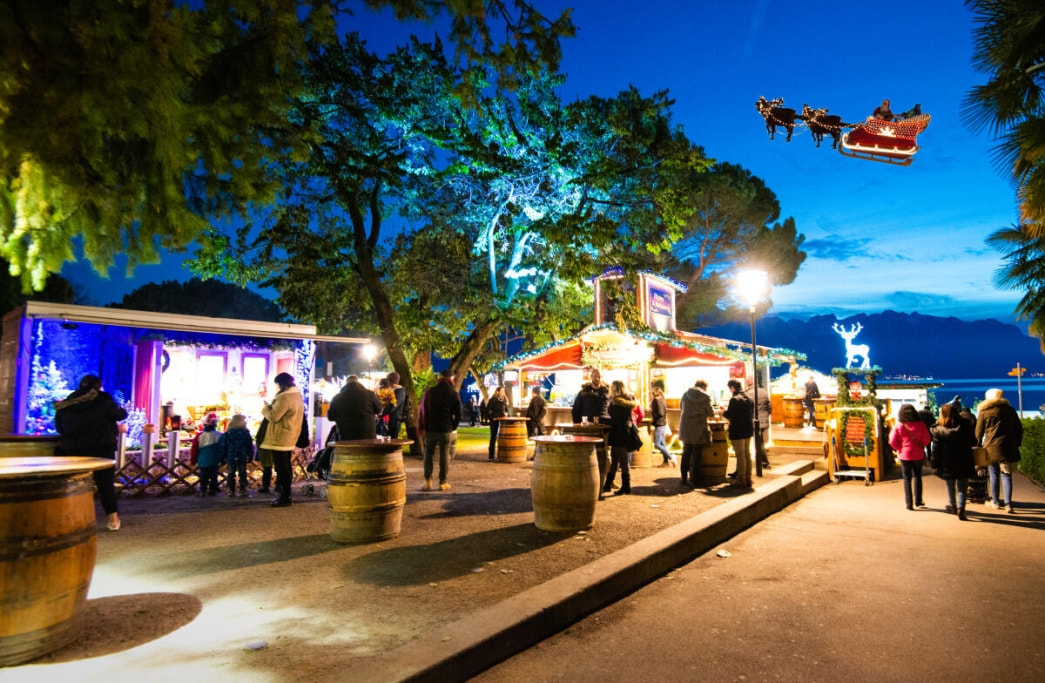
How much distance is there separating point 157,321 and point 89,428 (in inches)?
143

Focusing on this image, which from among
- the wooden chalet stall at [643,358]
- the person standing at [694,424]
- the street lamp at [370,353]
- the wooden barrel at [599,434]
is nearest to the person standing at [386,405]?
the street lamp at [370,353]

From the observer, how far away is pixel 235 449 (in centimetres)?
840

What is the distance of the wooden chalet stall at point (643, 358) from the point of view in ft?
56.7

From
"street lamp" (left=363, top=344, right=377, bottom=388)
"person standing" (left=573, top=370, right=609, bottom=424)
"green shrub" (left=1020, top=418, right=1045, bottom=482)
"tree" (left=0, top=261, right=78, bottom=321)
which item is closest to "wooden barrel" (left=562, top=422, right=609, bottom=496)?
"person standing" (left=573, top=370, right=609, bottom=424)

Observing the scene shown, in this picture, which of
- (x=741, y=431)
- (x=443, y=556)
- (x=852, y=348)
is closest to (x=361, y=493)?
(x=443, y=556)

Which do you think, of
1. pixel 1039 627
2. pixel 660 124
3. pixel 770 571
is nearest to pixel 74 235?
pixel 770 571

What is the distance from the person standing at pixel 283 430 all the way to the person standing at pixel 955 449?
828 cm

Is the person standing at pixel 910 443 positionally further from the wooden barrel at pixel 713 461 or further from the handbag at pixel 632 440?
the handbag at pixel 632 440

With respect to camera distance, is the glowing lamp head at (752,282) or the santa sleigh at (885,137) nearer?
the glowing lamp head at (752,282)

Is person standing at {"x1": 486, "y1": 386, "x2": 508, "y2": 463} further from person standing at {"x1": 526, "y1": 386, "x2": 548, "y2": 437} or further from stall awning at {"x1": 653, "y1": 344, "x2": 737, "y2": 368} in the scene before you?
stall awning at {"x1": 653, "y1": 344, "x2": 737, "y2": 368}

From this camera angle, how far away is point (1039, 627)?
3994 mm

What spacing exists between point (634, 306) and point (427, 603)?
A: 15.9m

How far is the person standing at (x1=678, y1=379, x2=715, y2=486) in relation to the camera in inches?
354

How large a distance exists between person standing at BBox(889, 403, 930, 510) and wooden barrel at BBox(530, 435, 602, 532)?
4.87 metres
